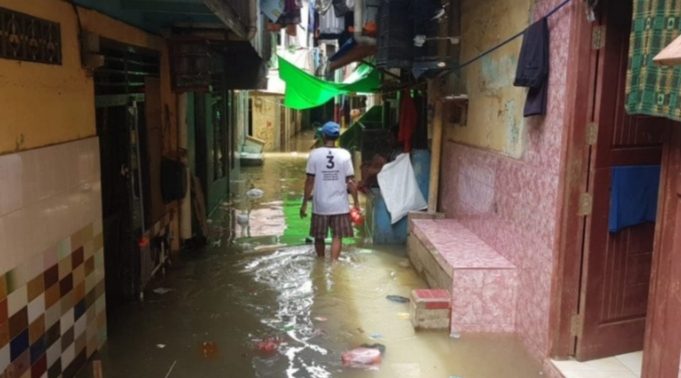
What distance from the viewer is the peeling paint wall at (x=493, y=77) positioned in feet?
18.2

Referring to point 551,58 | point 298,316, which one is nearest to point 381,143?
point 298,316

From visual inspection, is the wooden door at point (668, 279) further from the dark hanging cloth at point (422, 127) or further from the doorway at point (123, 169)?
the dark hanging cloth at point (422, 127)

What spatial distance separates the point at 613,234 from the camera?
4.54 metres

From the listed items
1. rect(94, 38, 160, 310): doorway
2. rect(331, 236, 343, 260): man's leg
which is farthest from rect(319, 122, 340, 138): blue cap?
rect(94, 38, 160, 310): doorway

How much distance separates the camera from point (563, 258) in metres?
4.59

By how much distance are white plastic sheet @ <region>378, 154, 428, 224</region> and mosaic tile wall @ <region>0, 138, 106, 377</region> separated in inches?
Answer: 191

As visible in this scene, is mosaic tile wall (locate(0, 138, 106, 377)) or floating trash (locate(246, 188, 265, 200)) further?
floating trash (locate(246, 188, 265, 200))

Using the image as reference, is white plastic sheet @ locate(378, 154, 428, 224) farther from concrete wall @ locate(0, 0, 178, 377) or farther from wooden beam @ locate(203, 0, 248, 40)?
concrete wall @ locate(0, 0, 178, 377)

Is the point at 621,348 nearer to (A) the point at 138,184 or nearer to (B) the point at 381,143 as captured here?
(A) the point at 138,184

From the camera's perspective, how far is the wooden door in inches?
130

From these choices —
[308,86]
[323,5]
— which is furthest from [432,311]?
[308,86]

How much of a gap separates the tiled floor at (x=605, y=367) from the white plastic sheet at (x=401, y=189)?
14.7 ft

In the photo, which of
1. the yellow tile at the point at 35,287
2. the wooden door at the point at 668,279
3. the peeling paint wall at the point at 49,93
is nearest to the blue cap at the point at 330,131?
the peeling paint wall at the point at 49,93

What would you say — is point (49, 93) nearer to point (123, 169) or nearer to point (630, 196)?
point (123, 169)
